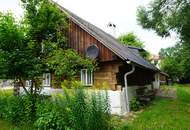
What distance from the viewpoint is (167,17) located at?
14828mm

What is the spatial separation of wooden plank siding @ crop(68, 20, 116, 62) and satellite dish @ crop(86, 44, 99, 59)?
0.70ft

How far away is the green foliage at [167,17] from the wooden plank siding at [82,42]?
154 inches

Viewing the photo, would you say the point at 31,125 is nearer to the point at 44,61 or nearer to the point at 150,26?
the point at 44,61

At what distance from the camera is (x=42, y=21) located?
43.6ft

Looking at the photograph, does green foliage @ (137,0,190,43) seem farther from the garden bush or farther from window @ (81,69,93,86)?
the garden bush

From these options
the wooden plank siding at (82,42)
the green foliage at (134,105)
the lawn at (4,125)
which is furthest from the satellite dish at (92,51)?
the lawn at (4,125)

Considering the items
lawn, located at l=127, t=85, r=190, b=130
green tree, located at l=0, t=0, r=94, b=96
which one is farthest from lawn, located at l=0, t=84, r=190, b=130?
green tree, located at l=0, t=0, r=94, b=96

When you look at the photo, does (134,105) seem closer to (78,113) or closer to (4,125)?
(78,113)

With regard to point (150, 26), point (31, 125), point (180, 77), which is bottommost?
point (31, 125)

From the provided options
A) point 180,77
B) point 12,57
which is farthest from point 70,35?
point 180,77

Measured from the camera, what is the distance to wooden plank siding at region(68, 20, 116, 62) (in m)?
14.0

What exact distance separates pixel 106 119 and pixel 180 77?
1411 inches

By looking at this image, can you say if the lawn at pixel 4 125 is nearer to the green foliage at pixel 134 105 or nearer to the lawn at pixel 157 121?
the lawn at pixel 157 121

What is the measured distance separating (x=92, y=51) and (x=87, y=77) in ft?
5.87
